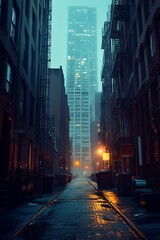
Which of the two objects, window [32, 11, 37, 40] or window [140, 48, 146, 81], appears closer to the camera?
window [140, 48, 146, 81]

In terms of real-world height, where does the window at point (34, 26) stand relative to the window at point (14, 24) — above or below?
above

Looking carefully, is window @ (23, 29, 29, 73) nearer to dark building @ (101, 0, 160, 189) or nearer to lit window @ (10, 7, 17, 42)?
lit window @ (10, 7, 17, 42)

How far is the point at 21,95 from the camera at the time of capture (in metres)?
20.3

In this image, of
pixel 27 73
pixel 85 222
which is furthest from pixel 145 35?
pixel 85 222

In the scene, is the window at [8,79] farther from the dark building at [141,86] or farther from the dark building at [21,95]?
the dark building at [141,86]

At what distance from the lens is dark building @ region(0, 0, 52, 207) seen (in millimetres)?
15438

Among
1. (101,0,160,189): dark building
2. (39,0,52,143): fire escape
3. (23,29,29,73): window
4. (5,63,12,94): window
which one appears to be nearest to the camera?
(5,63,12,94): window

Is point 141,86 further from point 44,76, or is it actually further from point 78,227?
point 78,227

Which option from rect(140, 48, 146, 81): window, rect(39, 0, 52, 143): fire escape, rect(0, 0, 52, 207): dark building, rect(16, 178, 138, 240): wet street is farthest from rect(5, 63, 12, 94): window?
rect(140, 48, 146, 81): window

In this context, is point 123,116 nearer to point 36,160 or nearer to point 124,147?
point 124,147

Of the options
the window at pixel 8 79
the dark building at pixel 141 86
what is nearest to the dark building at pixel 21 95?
the window at pixel 8 79

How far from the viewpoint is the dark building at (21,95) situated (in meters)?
15.4

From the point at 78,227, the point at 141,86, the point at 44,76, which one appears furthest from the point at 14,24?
the point at 78,227

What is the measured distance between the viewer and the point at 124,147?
992 inches
